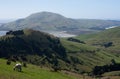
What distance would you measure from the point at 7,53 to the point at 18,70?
150 metres

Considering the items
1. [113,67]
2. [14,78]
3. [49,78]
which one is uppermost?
[14,78]

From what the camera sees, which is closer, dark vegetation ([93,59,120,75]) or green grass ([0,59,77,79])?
green grass ([0,59,77,79])

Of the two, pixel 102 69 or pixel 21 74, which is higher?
pixel 21 74

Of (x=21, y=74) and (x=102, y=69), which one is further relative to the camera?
(x=102, y=69)

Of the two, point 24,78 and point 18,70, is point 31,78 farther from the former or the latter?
point 18,70

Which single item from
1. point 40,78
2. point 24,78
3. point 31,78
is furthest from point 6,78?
point 40,78

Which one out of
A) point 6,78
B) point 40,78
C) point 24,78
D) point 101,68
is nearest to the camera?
point 6,78

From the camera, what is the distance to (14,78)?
130 feet

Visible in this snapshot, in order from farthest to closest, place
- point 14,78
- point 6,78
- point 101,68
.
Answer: point 101,68
point 14,78
point 6,78

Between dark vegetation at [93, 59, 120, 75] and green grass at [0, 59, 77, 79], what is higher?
green grass at [0, 59, 77, 79]

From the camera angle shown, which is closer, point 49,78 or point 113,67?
point 49,78

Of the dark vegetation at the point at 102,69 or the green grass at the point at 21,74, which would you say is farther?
the dark vegetation at the point at 102,69

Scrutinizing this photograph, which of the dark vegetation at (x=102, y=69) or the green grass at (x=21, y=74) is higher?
the green grass at (x=21, y=74)

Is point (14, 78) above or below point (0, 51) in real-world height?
above
